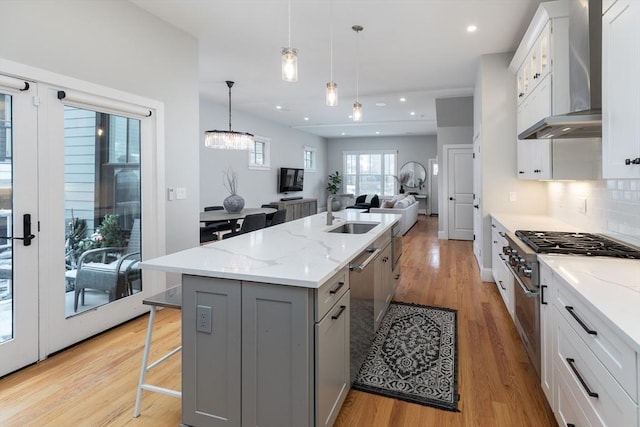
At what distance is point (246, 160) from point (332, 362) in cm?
746

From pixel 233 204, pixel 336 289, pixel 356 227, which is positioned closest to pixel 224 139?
pixel 233 204

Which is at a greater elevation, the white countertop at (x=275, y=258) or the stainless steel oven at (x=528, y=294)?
the white countertop at (x=275, y=258)

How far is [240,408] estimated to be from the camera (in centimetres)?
171

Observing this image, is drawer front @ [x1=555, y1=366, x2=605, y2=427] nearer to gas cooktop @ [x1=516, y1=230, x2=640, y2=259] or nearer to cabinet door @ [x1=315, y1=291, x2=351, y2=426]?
gas cooktop @ [x1=516, y1=230, x2=640, y2=259]

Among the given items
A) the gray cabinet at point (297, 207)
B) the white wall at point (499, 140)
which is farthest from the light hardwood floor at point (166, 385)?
the gray cabinet at point (297, 207)

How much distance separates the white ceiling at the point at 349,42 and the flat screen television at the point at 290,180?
316 centimetres

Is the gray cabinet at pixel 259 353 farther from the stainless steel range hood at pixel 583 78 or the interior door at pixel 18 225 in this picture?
the stainless steel range hood at pixel 583 78

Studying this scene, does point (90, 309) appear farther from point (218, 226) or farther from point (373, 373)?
point (218, 226)

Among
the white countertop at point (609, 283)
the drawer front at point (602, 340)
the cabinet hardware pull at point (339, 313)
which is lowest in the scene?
the cabinet hardware pull at point (339, 313)

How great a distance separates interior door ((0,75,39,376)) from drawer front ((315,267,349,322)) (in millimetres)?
2201

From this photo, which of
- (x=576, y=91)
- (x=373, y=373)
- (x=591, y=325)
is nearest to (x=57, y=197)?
(x=373, y=373)

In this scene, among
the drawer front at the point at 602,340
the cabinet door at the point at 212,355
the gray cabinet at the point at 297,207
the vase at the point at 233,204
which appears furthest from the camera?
the gray cabinet at the point at 297,207

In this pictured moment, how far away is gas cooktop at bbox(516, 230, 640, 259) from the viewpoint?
200cm

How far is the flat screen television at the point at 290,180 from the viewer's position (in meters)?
10.4
